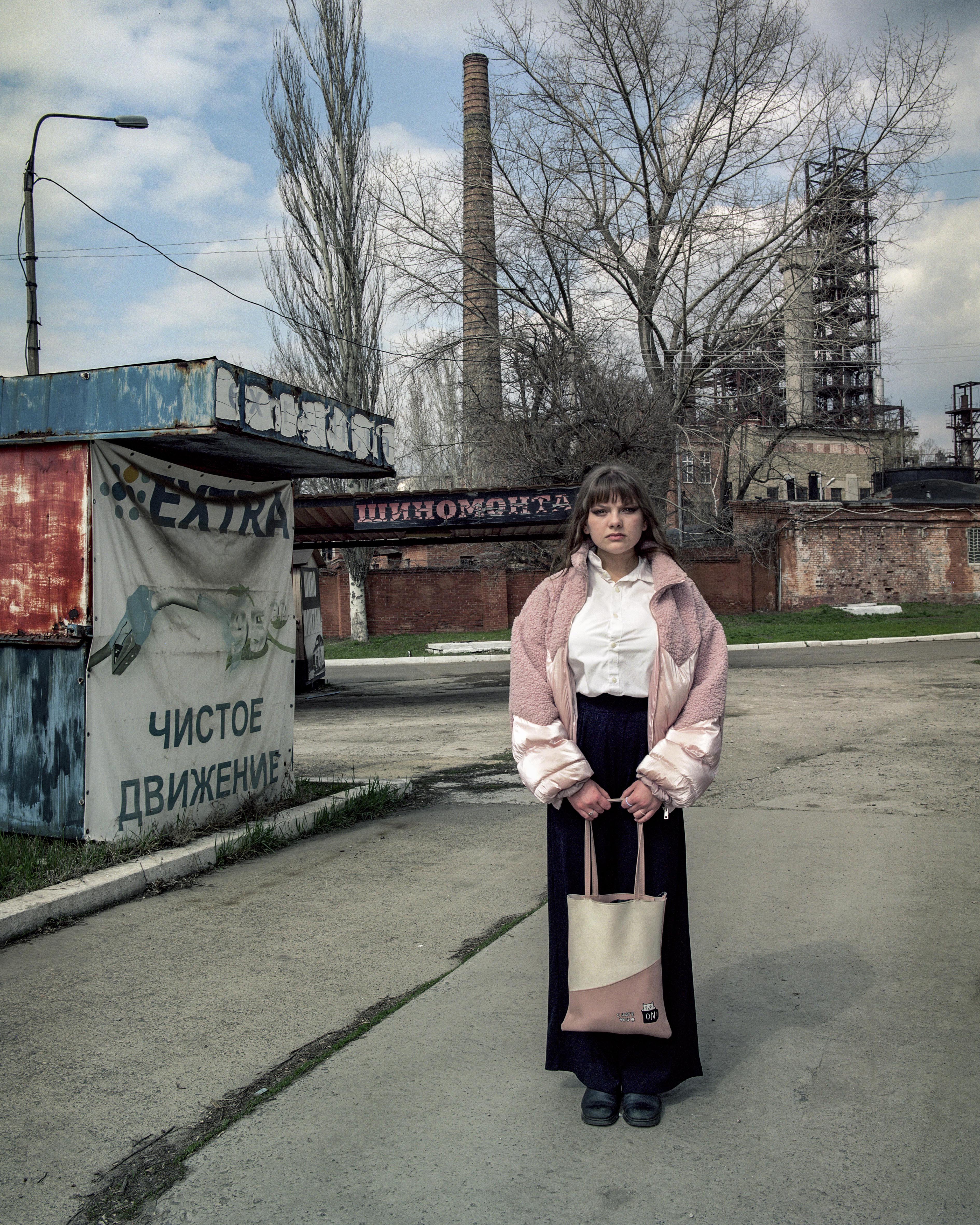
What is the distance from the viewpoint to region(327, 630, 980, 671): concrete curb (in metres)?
22.8

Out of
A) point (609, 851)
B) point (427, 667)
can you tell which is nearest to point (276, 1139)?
point (609, 851)

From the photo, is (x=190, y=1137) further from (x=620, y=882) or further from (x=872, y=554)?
(x=872, y=554)

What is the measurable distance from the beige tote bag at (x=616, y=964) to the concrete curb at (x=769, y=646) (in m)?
19.4

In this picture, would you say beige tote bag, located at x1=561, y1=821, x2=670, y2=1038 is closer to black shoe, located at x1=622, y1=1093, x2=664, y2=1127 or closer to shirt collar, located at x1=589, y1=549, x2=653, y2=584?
black shoe, located at x1=622, y1=1093, x2=664, y2=1127

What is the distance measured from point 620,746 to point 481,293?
2741 cm

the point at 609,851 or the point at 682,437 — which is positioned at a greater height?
the point at 682,437

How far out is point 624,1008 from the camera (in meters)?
2.74

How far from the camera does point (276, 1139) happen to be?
2.78 metres

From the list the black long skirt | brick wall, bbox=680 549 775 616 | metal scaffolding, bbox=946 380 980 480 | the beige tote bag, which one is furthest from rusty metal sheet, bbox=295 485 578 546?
Answer: metal scaffolding, bbox=946 380 980 480

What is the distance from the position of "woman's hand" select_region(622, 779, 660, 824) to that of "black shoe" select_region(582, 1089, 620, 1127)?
2.49 ft

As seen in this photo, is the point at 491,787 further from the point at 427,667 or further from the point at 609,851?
the point at 427,667

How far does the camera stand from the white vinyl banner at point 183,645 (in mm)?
5578

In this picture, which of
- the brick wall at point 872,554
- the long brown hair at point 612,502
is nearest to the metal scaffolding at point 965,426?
the brick wall at point 872,554

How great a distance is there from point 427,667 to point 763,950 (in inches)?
716
